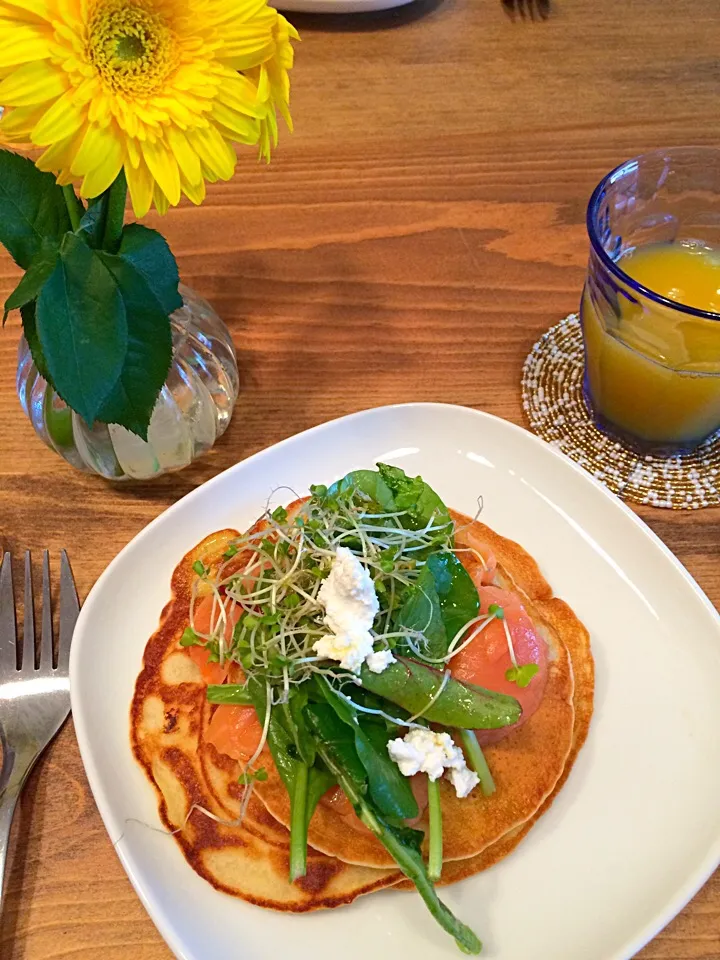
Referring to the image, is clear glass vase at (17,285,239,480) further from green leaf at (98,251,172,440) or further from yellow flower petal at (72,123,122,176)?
yellow flower petal at (72,123,122,176)

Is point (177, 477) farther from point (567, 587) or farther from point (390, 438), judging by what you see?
point (567, 587)

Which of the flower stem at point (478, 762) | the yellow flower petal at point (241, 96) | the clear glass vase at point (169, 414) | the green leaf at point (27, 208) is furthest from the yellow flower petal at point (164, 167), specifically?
the flower stem at point (478, 762)

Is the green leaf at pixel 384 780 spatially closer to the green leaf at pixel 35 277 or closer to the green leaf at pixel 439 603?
the green leaf at pixel 439 603

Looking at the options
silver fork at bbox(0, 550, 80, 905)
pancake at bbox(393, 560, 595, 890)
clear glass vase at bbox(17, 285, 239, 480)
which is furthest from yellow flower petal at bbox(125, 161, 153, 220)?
pancake at bbox(393, 560, 595, 890)

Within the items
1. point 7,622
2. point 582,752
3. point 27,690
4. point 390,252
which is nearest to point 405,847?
point 582,752

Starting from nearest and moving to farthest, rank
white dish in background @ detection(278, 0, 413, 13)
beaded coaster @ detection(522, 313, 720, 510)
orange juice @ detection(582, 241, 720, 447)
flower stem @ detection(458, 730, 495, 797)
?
flower stem @ detection(458, 730, 495, 797) → orange juice @ detection(582, 241, 720, 447) → beaded coaster @ detection(522, 313, 720, 510) → white dish in background @ detection(278, 0, 413, 13)

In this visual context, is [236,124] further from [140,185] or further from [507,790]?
[507,790]

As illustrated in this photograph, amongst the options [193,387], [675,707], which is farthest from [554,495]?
[193,387]
